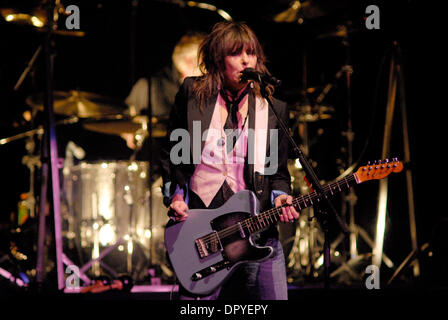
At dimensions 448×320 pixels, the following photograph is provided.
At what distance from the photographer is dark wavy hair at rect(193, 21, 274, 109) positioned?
9.41ft

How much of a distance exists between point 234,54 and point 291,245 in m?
2.74

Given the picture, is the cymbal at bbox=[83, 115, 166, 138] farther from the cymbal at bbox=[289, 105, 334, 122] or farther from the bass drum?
the cymbal at bbox=[289, 105, 334, 122]

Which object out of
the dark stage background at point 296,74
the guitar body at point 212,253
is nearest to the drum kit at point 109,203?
the dark stage background at point 296,74

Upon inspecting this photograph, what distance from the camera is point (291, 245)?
199 inches

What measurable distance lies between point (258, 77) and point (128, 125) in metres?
3.21

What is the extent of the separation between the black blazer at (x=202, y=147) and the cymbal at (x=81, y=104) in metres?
2.51

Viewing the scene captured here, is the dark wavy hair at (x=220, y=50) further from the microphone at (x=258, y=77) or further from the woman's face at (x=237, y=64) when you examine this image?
the microphone at (x=258, y=77)

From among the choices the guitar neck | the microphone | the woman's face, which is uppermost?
the woman's face

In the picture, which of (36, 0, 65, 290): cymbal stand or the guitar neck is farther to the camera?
(36, 0, 65, 290): cymbal stand

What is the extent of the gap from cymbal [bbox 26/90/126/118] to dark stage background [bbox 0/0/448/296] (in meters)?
0.42

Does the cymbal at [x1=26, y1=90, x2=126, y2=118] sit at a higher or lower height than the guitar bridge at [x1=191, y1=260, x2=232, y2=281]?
higher

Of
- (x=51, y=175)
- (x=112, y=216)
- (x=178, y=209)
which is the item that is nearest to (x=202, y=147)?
(x=178, y=209)

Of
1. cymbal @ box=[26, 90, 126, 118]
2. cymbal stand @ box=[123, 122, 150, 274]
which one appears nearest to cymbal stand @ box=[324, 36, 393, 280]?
cymbal stand @ box=[123, 122, 150, 274]
